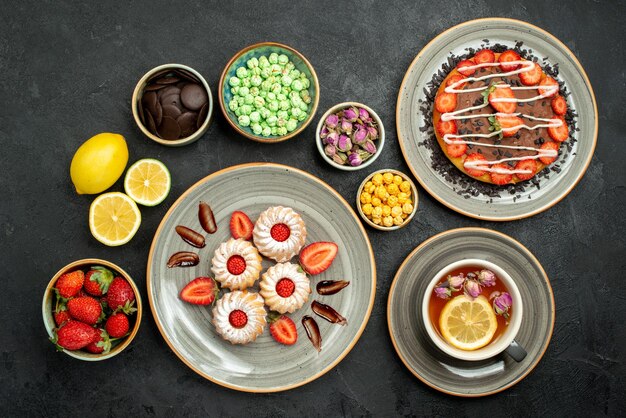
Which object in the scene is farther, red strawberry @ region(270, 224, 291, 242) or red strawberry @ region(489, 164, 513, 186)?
red strawberry @ region(489, 164, 513, 186)

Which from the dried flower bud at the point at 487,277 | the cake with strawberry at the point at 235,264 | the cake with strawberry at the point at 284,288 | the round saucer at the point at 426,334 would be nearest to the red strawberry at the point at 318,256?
the cake with strawberry at the point at 284,288

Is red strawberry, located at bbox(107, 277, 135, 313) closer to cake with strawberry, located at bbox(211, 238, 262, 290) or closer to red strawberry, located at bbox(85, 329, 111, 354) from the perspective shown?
red strawberry, located at bbox(85, 329, 111, 354)

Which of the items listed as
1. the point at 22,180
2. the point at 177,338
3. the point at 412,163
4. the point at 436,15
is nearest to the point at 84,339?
the point at 177,338

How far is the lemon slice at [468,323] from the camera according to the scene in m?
2.30

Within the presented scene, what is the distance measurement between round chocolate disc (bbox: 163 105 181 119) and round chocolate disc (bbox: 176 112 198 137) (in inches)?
0.9

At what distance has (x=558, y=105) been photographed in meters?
2.51

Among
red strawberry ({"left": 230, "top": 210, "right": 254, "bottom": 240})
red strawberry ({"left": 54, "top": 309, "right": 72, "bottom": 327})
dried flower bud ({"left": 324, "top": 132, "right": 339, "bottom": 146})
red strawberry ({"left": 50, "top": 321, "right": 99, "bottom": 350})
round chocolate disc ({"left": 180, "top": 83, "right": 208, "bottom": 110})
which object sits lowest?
red strawberry ({"left": 54, "top": 309, "right": 72, "bottom": 327})

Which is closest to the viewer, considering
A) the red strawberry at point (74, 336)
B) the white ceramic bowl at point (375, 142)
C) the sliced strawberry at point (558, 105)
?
the red strawberry at point (74, 336)

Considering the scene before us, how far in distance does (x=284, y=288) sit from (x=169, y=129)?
860mm

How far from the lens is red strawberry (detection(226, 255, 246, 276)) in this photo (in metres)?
2.31

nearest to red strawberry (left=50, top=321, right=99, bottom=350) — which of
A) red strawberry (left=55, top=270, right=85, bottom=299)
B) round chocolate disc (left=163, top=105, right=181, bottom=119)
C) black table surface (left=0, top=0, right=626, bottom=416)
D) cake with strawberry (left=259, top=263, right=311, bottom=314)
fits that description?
red strawberry (left=55, top=270, right=85, bottom=299)

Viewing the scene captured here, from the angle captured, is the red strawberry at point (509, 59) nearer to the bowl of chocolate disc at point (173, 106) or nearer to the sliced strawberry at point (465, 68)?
the sliced strawberry at point (465, 68)

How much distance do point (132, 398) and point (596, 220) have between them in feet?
7.90

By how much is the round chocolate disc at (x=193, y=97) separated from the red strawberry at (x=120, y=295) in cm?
82
